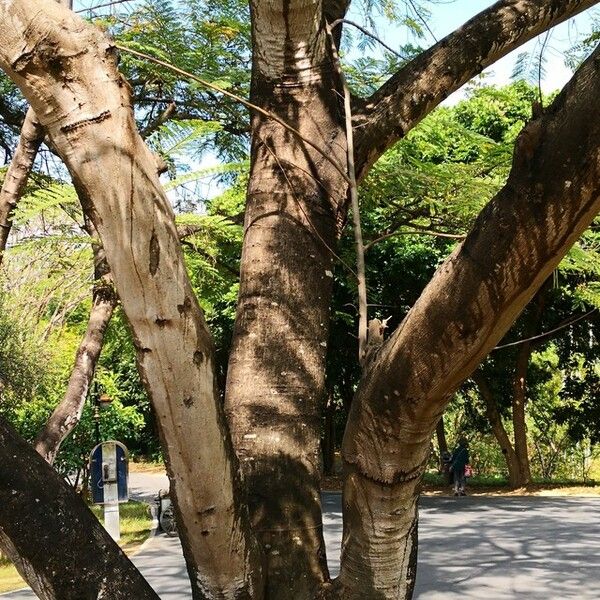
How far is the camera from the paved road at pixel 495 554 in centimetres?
947

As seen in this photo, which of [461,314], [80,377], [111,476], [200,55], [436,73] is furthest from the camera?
[111,476]

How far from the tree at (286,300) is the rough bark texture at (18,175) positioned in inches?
159

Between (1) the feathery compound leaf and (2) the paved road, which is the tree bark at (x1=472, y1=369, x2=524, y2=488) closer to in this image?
(2) the paved road

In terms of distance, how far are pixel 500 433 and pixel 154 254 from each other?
2127 cm

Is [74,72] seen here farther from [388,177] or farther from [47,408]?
[47,408]

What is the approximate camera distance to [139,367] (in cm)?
206

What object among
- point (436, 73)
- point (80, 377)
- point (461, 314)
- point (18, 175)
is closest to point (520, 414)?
point (80, 377)

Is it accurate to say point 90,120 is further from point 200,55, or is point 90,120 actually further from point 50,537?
point 200,55

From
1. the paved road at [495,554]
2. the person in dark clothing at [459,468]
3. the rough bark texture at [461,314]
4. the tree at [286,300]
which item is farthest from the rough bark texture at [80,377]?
the person in dark clothing at [459,468]

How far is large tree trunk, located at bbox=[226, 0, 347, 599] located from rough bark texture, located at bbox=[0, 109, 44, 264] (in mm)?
4011

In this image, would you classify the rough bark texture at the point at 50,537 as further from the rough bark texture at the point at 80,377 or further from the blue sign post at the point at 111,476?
the blue sign post at the point at 111,476

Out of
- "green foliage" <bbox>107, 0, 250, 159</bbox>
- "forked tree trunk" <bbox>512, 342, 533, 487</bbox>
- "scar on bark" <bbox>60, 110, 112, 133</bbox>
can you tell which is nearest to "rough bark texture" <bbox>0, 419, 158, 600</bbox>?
"scar on bark" <bbox>60, 110, 112, 133</bbox>

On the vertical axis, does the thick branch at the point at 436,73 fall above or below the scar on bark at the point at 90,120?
above

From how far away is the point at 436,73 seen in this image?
3010 mm
